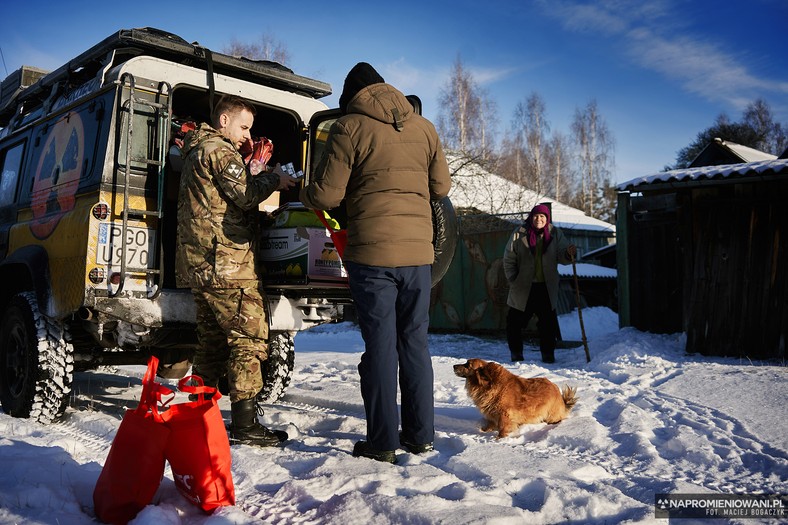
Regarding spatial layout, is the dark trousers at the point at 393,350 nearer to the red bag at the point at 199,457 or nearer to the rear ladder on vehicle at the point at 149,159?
A: the red bag at the point at 199,457

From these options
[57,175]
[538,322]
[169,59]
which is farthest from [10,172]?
[538,322]

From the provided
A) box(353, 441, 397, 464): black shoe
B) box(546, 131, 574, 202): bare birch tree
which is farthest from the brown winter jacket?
box(546, 131, 574, 202): bare birch tree

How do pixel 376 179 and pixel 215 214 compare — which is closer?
pixel 376 179

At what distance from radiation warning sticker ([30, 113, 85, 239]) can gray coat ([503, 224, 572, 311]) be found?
5.57 m

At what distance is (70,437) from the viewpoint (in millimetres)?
3736

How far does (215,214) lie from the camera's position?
12.2 feet

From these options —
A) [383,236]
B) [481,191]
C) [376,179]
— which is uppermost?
[481,191]

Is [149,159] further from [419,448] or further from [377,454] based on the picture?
[419,448]

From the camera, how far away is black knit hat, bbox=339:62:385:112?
3.51m

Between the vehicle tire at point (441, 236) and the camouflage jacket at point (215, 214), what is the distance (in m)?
1.08

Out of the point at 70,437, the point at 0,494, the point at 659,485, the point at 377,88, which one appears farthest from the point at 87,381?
the point at 659,485

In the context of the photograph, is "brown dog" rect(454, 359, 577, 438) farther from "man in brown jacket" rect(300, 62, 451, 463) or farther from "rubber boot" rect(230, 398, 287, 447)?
"rubber boot" rect(230, 398, 287, 447)

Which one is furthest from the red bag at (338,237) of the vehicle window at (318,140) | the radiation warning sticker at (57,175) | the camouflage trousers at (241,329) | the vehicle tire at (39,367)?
the vehicle tire at (39,367)

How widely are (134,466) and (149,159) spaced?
241cm
